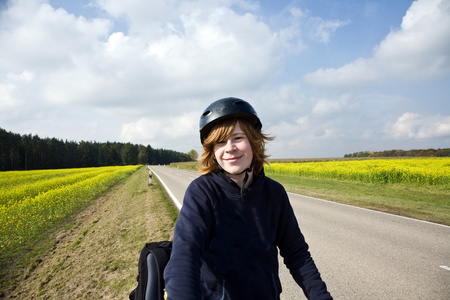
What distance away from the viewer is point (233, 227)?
4.52 ft

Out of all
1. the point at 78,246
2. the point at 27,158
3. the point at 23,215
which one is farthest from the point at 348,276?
the point at 27,158

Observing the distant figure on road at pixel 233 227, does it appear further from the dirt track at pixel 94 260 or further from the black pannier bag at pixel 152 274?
the dirt track at pixel 94 260

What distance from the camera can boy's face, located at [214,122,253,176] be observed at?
152 cm

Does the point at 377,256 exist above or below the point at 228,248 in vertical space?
below

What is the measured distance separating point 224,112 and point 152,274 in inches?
44.0

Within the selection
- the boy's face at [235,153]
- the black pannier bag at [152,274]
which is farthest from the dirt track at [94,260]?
the boy's face at [235,153]

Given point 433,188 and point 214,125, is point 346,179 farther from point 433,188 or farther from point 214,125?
point 214,125

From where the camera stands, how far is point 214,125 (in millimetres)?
1670

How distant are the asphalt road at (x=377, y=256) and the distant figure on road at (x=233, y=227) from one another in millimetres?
2034

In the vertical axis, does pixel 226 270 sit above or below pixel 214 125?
below

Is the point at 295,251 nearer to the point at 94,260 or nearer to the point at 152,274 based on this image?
the point at 152,274

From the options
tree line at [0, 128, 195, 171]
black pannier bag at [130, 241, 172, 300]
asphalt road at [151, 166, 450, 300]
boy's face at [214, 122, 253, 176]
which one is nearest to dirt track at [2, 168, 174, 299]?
black pannier bag at [130, 241, 172, 300]

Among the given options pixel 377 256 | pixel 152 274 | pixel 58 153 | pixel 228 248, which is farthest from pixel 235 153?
pixel 58 153

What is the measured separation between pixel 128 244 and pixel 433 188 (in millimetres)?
15713
